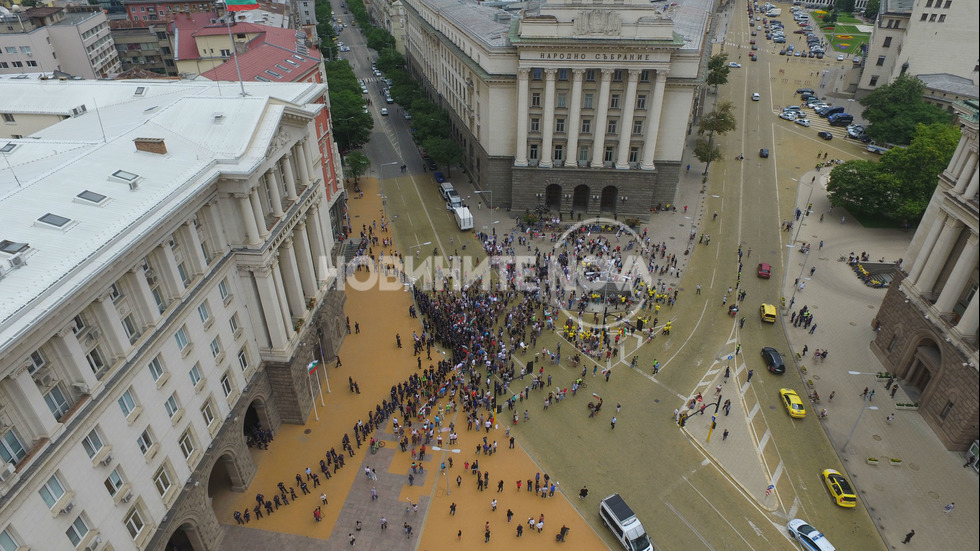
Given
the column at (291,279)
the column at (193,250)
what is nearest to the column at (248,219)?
the column at (193,250)

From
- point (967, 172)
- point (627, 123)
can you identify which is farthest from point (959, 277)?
point (627, 123)

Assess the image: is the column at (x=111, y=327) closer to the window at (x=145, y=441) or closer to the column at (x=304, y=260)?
the window at (x=145, y=441)

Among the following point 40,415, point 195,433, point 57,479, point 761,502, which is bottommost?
point 761,502

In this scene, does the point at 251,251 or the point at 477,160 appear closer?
the point at 251,251

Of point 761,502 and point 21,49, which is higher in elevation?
point 21,49

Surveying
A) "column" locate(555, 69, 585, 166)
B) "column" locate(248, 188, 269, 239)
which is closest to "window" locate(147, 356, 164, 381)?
"column" locate(248, 188, 269, 239)

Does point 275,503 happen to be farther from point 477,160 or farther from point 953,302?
point 477,160

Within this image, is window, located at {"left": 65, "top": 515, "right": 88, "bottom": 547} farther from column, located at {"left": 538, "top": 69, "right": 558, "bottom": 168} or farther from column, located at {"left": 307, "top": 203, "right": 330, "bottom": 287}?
column, located at {"left": 538, "top": 69, "right": 558, "bottom": 168}

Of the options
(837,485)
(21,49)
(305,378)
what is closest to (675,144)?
(837,485)
